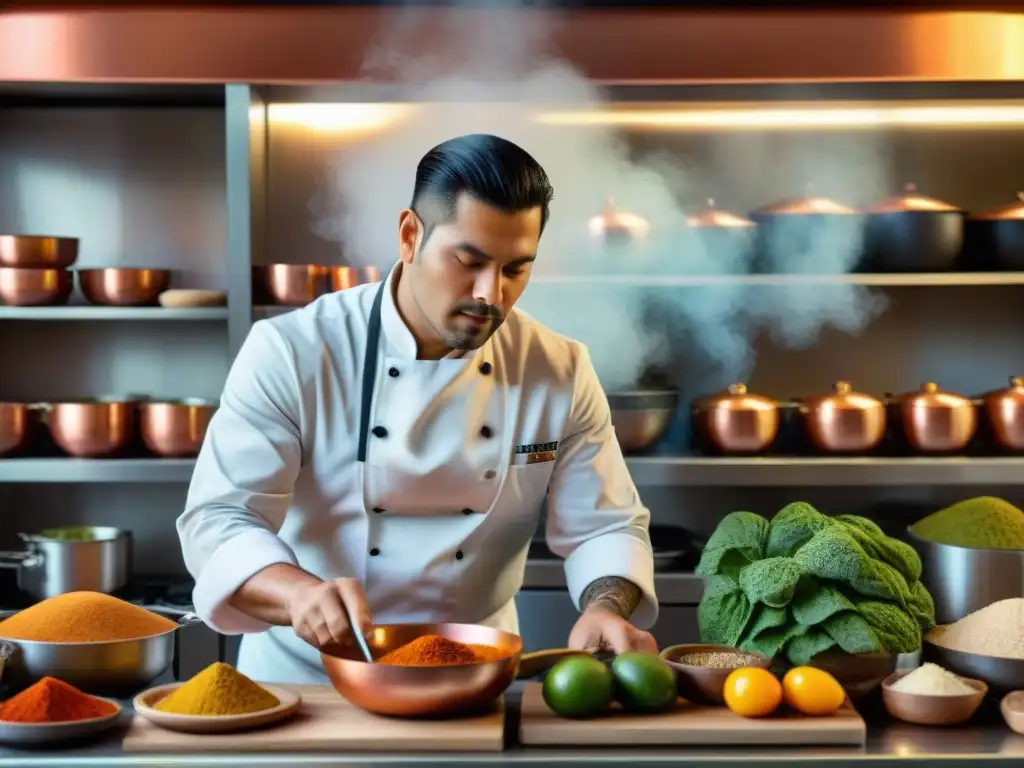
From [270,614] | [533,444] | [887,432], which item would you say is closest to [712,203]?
[887,432]

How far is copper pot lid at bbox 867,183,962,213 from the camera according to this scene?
11.2 feet

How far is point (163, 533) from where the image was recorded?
388cm

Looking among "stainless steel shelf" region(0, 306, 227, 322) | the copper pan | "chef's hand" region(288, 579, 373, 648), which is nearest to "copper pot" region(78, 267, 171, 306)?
"stainless steel shelf" region(0, 306, 227, 322)

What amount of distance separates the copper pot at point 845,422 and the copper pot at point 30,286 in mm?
2115

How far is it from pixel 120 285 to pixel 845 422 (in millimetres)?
2035

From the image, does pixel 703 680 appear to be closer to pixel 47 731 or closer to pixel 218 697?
pixel 218 697

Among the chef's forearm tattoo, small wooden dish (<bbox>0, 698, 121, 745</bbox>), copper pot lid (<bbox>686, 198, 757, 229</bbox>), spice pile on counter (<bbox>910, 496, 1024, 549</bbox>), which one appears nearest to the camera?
small wooden dish (<bbox>0, 698, 121, 745</bbox>)

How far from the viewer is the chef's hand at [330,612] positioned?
5.39ft

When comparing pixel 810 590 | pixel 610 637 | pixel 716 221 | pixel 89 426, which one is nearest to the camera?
pixel 810 590

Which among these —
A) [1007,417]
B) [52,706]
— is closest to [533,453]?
[52,706]

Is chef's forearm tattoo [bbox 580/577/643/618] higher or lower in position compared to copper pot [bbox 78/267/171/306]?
lower

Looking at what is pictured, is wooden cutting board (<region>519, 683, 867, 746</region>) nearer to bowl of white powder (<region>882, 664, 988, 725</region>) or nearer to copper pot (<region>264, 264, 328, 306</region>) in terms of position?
bowl of white powder (<region>882, 664, 988, 725</region>)

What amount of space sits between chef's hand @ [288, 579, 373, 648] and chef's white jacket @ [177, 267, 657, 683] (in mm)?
374

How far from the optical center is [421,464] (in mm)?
2156
